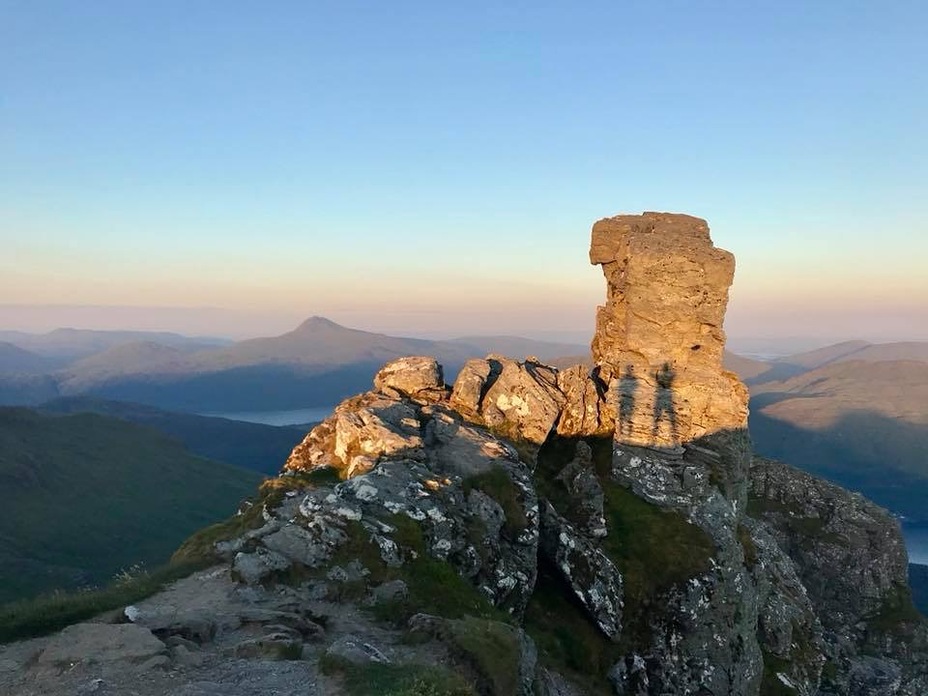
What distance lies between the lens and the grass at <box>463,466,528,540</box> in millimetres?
34438

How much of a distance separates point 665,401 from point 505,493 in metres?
19.4

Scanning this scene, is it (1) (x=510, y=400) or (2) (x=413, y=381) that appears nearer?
(1) (x=510, y=400)

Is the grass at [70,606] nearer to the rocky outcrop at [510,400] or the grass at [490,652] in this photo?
the grass at [490,652]

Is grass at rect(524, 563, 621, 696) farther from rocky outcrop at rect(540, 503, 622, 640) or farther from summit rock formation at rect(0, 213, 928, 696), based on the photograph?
rocky outcrop at rect(540, 503, 622, 640)

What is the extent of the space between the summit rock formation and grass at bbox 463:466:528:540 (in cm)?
12

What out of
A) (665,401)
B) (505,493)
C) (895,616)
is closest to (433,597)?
(505,493)

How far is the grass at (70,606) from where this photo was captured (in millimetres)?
20734

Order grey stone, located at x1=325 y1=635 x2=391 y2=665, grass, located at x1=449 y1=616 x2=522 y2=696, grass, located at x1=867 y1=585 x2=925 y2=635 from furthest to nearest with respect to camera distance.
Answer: grass, located at x1=867 y1=585 x2=925 y2=635, grass, located at x1=449 y1=616 x2=522 y2=696, grey stone, located at x1=325 y1=635 x2=391 y2=665

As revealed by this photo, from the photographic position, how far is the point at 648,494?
44031mm

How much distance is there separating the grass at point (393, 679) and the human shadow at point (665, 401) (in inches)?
1230

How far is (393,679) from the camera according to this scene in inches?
720

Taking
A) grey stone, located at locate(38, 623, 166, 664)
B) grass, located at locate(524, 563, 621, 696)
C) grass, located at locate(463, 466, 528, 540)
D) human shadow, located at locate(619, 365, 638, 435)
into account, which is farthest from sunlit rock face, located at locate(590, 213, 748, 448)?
grey stone, located at locate(38, 623, 166, 664)

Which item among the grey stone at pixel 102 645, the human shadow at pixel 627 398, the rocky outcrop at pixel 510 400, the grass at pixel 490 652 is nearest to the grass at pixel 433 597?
the grass at pixel 490 652

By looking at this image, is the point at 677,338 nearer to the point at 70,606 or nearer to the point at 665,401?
the point at 665,401
